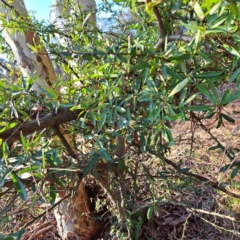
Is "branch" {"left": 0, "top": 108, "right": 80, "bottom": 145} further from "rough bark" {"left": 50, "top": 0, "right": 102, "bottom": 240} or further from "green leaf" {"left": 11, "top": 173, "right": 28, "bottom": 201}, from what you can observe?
"rough bark" {"left": 50, "top": 0, "right": 102, "bottom": 240}

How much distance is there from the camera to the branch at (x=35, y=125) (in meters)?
0.66

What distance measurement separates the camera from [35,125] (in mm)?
675

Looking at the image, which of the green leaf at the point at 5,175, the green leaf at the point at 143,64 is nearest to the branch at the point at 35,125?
the green leaf at the point at 5,175

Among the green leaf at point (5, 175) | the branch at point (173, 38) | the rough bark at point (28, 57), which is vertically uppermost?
the rough bark at point (28, 57)

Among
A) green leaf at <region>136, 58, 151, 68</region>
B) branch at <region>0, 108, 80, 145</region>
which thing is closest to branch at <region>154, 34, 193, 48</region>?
green leaf at <region>136, 58, 151, 68</region>

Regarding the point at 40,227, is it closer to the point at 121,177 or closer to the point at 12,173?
the point at 121,177

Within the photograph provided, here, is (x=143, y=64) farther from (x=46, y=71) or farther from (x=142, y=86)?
(x=46, y=71)

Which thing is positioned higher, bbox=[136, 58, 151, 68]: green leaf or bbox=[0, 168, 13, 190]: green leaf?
bbox=[136, 58, 151, 68]: green leaf

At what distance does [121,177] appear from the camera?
1021 mm

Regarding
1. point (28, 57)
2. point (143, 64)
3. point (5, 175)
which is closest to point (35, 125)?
point (5, 175)

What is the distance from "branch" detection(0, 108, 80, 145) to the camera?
660 mm

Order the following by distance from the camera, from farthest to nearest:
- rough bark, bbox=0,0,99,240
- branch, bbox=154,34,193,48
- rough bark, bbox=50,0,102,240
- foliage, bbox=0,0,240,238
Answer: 1. rough bark, bbox=50,0,102,240
2. rough bark, bbox=0,0,99,240
3. branch, bbox=154,34,193,48
4. foliage, bbox=0,0,240,238

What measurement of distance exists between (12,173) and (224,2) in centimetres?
48

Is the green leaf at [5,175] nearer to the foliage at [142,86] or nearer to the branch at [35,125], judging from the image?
the foliage at [142,86]
